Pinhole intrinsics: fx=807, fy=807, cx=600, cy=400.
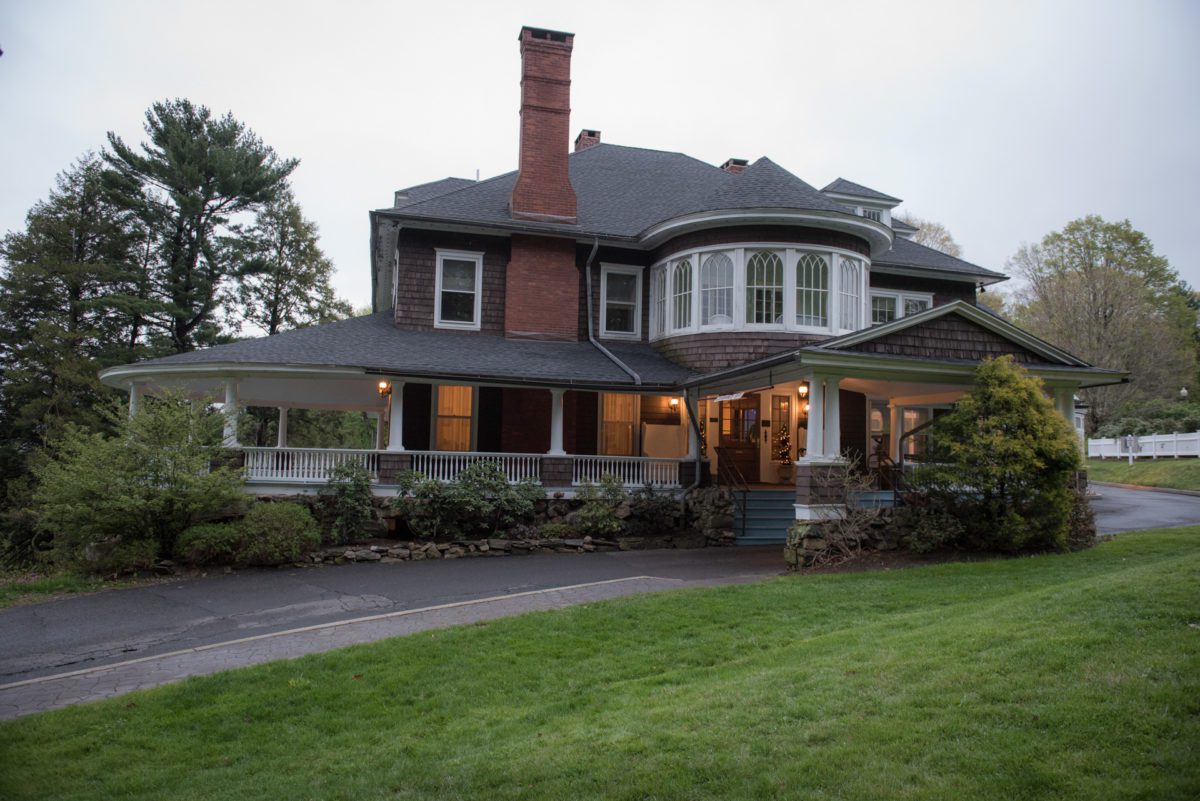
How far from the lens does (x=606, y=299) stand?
19.3 metres

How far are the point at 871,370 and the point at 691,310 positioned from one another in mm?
5777

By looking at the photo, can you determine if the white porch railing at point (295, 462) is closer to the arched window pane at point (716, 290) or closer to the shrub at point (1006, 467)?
the arched window pane at point (716, 290)

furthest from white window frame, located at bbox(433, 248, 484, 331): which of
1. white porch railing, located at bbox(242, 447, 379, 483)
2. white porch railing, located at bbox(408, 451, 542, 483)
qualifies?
white porch railing, located at bbox(242, 447, 379, 483)

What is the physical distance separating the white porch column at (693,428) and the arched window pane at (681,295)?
6.07 feet

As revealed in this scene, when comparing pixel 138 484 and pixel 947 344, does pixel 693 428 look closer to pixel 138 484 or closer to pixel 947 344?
pixel 947 344

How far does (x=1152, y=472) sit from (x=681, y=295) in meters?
20.6

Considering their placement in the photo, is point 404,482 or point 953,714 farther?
point 404,482

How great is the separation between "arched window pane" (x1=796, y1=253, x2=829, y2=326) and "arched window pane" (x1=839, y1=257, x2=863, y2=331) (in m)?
0.38

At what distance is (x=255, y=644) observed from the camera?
8.43m

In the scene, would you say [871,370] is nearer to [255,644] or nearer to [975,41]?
[975,41]

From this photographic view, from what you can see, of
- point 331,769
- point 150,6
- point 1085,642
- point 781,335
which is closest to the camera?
point 331,769

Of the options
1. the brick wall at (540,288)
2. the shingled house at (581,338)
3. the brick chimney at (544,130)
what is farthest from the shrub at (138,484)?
the brick chimney at (544,130)

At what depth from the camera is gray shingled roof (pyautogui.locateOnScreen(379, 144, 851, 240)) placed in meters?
17.4

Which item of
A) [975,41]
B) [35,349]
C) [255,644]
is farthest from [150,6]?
[35,349]
